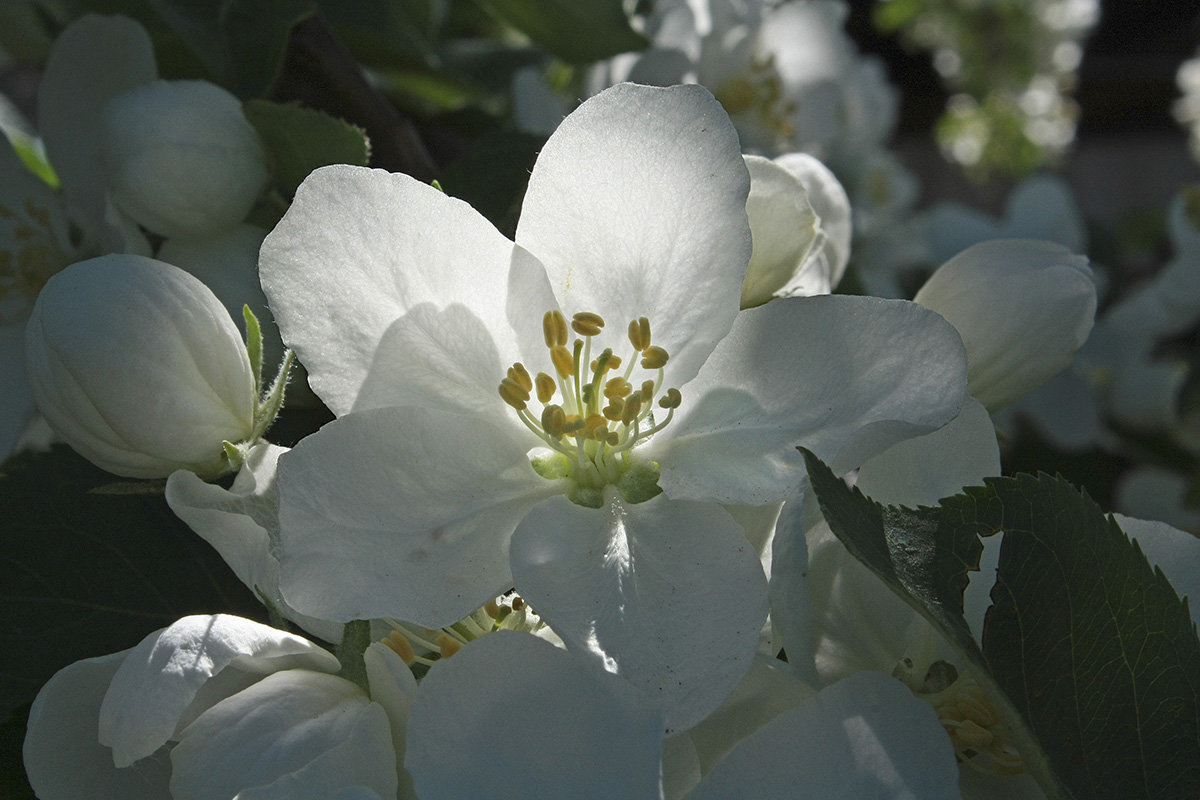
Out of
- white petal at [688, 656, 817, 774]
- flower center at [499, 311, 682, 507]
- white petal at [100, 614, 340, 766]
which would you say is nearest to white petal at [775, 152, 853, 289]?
flower center at [499, 311, 682, 507]

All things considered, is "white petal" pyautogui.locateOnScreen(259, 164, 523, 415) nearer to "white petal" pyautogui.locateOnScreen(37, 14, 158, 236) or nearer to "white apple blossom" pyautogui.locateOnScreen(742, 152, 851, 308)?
"white apple blossom" pyautogui.locateOnScreen(742, 152, 851, 308)

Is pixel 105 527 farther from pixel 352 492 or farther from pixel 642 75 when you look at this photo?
pixel 642 75

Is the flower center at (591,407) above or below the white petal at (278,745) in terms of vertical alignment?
above

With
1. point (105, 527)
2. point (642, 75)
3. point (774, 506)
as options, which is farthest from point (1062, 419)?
point (105, 527)

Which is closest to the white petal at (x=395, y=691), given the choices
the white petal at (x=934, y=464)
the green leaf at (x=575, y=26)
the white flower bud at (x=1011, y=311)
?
the white petal at (x=934, y=464)

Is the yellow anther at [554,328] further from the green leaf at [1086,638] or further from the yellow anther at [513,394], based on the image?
the green leaf at [1086,638]

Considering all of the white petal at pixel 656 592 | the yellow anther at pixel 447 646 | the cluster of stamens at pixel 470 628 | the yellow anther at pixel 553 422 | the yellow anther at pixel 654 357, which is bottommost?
the cluster of stamens at pixel 470 628

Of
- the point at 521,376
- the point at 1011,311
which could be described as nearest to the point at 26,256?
the point at 521,376
